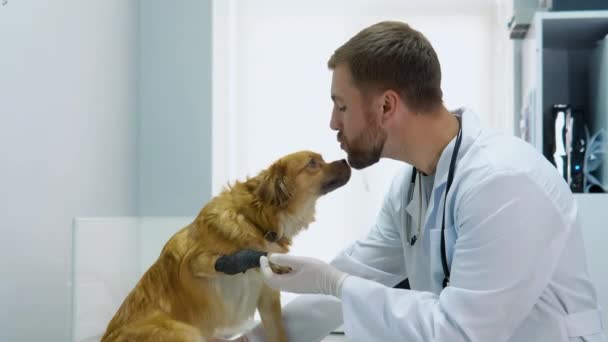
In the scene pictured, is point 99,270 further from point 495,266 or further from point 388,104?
point 495,266

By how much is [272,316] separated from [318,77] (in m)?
2.52

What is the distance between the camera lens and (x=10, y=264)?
2125mm

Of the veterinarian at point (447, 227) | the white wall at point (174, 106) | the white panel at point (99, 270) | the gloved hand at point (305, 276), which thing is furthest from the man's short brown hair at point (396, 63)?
the white wall at point (174, 106)

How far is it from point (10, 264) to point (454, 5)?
2.89 m

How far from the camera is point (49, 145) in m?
A: 2.47

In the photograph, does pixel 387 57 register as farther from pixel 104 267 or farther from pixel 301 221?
pixel 104 267

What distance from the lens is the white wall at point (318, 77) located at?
404cm

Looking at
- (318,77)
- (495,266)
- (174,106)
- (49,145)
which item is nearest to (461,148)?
(495,266)

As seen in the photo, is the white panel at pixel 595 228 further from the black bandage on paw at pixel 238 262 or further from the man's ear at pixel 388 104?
the black bandage on paw at pixel 238 262

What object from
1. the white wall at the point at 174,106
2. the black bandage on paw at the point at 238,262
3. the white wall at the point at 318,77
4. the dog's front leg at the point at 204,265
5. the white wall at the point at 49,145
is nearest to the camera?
the black bandage on paw at the point at 238,262

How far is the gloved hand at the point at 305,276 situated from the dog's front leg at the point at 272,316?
21 centimetres

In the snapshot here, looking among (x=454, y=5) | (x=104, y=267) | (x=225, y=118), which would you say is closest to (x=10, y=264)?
(x=104, y=267)

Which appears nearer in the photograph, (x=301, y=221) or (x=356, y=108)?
(x=356, y=108)

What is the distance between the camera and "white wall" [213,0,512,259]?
4.04 m
